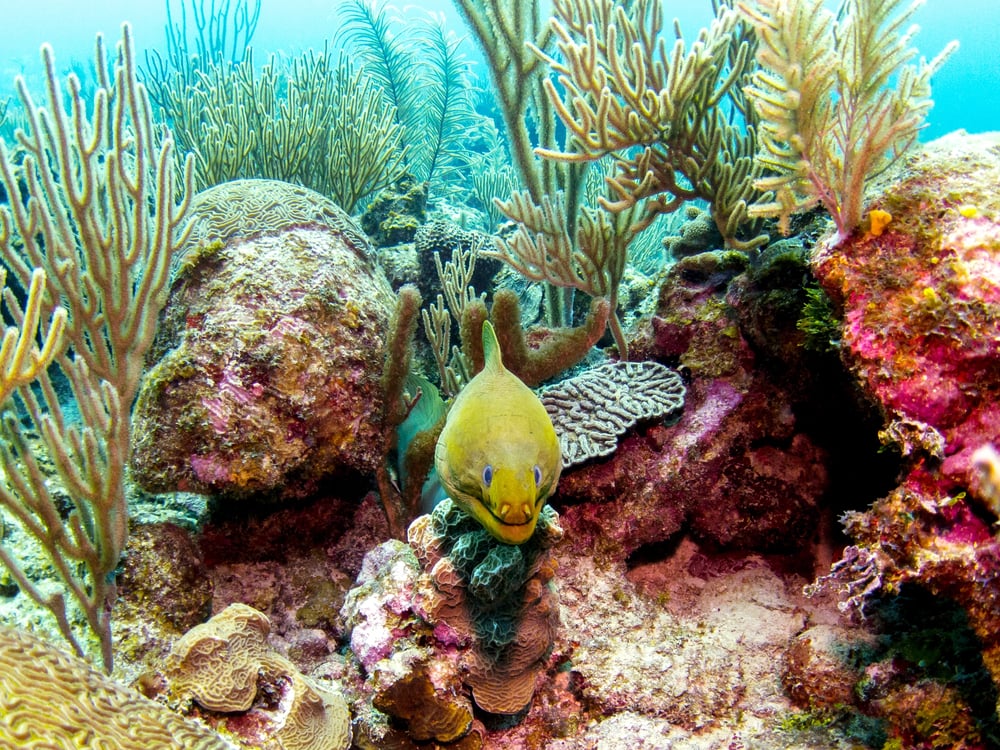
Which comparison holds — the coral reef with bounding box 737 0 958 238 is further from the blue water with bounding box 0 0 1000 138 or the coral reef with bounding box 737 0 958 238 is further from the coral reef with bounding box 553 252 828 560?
the blue water with bounding box 0 0 1000 138

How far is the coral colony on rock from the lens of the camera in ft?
6.79

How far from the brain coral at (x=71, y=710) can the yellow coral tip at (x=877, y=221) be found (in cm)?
329

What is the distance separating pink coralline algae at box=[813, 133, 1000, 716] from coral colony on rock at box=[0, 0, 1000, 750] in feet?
0.04

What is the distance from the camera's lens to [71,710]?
5.72 feet

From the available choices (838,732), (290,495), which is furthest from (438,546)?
(838,732)

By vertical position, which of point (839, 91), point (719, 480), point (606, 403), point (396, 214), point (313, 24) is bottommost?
point (719, 480)

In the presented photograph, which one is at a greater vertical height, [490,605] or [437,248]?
[437,248]

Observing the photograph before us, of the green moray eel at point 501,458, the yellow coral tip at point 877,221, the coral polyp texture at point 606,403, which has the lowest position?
the coral polyp texture at point 606,403

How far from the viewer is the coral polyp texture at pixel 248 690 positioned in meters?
2.29

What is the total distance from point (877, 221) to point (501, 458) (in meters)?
2.00

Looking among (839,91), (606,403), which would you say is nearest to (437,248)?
(606,403)

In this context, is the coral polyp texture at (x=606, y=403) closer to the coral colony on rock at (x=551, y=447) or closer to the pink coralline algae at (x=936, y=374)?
the coral colony on rock at (x=551, y=447)

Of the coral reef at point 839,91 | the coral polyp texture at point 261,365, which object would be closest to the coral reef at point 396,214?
the coral polyp texture at point 261,365

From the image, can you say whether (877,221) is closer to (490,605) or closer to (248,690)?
(490,605)
